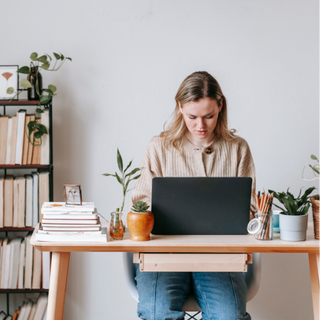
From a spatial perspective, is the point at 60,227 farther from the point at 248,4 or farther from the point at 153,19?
the point at 248,4

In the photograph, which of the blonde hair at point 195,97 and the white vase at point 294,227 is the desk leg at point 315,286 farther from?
the blonde hair at point 195,97

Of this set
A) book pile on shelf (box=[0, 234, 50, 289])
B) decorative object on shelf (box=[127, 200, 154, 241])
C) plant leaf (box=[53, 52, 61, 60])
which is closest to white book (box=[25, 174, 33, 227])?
book pile on shelf (box=[0, 234, 50, 289])

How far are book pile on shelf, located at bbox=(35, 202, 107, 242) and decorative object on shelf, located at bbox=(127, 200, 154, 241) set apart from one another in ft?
0.33

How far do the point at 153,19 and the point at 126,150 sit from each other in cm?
85

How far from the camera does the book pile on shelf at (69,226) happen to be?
1.24 meters

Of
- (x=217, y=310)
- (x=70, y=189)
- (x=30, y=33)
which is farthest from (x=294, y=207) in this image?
(x=30, y=33)

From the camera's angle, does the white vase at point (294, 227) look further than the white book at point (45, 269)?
No

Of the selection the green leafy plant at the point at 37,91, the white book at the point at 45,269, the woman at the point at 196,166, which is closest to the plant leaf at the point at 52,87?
the green leafy plant at the point at 37,91

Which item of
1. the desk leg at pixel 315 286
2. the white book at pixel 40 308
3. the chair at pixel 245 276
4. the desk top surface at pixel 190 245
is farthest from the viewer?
the white book at pixel 40 308

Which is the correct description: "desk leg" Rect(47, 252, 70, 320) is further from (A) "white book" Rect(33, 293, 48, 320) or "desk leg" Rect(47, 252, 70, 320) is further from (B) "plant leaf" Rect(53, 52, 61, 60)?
(B) "plant leaf" Rect(53, 52, 61, 60)

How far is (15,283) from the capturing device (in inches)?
85.3

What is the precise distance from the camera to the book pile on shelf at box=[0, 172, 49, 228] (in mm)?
2146

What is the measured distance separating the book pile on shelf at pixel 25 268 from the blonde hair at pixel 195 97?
1.04 meters

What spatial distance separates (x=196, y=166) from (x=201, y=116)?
255 mm
